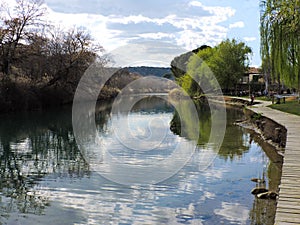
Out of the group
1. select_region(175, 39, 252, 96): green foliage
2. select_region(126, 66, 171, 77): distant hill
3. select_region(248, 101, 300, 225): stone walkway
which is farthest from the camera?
select_region(175, 39, 252, 96): green foliage

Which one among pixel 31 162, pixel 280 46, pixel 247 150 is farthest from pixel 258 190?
pixel 280 46

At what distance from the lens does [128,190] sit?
30.9 feet

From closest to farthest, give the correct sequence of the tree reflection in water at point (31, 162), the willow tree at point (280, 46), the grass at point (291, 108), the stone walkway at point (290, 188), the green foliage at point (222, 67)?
the stone walkway at point (290, 188), the tree reflection in water at point (31, 162), the willow tree at point (280, 46), the grass at point (291, 108), the green foliage at point (222, 67)

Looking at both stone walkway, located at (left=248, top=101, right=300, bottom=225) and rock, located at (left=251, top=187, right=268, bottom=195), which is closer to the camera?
stone walkway, located at (left=248, top=101, right=300, bottom=225)

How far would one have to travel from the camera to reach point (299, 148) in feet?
34.7

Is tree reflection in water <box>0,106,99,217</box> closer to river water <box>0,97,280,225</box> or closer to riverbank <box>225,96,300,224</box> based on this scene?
river water <box>0,97,280,225</box>

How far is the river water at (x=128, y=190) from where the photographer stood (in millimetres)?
7637

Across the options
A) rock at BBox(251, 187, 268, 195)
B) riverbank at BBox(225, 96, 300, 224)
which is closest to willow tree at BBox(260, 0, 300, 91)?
riverbank at BBox(225, 96, 300, 224)

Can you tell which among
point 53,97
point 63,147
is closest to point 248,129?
point 63,147

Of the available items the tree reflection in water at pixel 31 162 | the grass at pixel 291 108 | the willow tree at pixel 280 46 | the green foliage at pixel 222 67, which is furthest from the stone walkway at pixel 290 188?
the green foliage at pixel 222 67

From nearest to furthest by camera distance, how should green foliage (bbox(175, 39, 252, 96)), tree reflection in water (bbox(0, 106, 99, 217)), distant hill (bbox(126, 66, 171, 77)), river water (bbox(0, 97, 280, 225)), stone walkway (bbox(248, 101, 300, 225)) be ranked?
stone walkway (bbox(248, 101, 300, 225)) < river water (bbox(0, 97, 280, 225)) < tree reflection in water (bbox(0, 106, 99, 217)) < distant hill (bbox(126, 66, 171, 77)) < green foliage (bbox(175, 39, 252, 96))

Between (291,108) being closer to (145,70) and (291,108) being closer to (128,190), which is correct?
(145,70)

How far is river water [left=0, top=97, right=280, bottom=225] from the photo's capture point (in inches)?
301

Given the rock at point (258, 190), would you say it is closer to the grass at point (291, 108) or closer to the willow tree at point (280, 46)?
the willow tree at point (280, 46)
